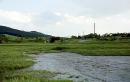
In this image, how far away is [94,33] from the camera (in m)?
175

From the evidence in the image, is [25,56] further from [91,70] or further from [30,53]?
[91,70]

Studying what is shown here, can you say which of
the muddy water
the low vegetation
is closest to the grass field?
the low vegetation

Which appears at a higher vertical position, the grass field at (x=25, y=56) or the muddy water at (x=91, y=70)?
the grass field at (x=25, y=56)

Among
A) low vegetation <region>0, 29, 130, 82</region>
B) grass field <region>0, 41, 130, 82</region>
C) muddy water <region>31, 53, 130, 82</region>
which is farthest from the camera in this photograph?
muddy water <region>31, 53, 130, 82</region>

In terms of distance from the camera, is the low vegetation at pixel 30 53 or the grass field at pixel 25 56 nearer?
the grass field at pixel 25 56

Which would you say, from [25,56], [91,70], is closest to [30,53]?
[25,56]

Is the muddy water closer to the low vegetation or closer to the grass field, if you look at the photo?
A: the low vegetation

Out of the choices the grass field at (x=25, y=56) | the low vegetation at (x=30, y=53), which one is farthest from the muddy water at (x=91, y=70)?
the grass field at (x=25, y=56)

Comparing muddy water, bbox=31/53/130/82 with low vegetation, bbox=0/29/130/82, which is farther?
muddy water, bbox=31/53/130/82

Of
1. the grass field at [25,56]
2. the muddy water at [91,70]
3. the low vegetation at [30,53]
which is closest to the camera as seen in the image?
the grass field at [25,56]

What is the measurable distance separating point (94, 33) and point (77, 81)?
503 ft

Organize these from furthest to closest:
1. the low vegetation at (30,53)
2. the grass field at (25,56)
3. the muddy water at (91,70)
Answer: the muddy water at (91,70), the low vegetation at (30,53), the grass field at (25,56)

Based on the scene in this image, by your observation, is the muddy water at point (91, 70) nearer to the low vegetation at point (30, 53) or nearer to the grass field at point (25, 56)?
the low vegetation at point (30, 53)

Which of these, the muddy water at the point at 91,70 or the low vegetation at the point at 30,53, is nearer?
the low vegetation at the point at 30,53
